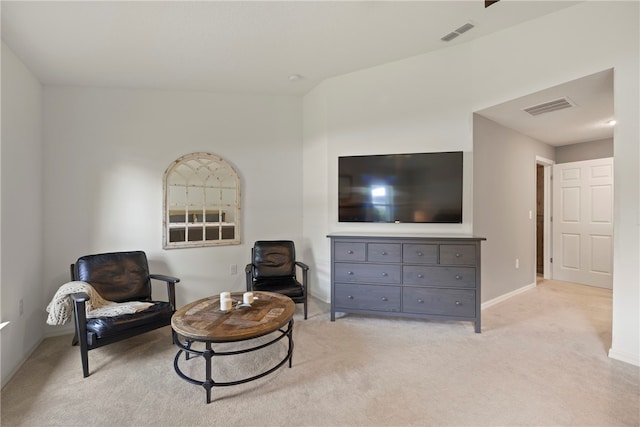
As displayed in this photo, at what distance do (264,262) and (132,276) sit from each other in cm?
137

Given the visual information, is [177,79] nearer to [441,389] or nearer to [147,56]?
[147,56]

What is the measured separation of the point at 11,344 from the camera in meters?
2.24

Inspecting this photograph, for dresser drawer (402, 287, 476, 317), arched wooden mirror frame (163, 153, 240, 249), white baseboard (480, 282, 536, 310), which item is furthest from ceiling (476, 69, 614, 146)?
arched wooden mirror frame (163, 153, 240, 249)

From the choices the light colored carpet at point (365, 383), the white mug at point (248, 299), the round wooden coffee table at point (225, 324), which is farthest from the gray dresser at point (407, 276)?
the white mug at point (248, 299)

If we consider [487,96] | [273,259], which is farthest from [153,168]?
[487,96]

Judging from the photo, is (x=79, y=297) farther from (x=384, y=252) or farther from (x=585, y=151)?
(x=585, y=151)

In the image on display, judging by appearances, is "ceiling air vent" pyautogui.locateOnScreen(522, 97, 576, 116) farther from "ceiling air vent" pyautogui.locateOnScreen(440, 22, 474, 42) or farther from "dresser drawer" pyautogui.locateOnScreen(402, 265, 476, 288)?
"dresser drawer" pyautogui.locateOnScreen(402, 265, 476, 288)

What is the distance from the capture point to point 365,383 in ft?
6.63

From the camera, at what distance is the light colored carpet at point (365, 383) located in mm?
1714

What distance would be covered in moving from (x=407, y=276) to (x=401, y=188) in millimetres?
949

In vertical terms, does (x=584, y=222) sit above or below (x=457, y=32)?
below

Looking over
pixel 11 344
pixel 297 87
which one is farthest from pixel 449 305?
pixel 11 344

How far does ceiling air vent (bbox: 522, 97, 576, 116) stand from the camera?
2.92 m

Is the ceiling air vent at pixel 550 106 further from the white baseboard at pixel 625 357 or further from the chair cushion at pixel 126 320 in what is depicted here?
the chair cushion at pixel 126 320
